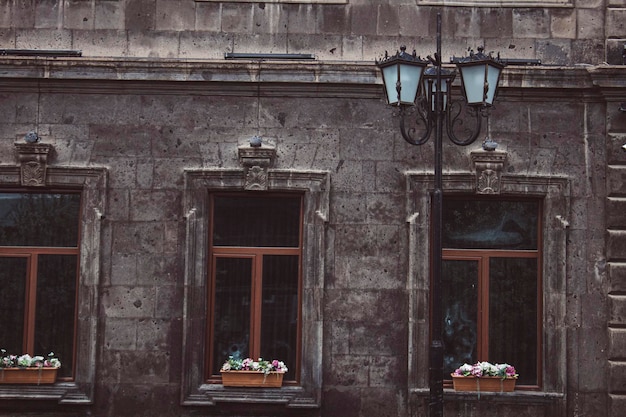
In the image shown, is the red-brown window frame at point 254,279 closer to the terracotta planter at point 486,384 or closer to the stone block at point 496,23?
the terracotta planter at point 486,384

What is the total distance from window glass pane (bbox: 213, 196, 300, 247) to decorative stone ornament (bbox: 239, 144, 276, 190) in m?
0.35

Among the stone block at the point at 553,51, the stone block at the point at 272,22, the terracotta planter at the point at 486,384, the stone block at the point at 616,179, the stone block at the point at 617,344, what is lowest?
the terracotta planter at the point at 486,384

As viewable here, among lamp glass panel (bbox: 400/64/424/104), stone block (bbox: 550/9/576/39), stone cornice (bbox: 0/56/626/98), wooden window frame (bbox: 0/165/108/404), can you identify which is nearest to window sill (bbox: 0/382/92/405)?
wooden window frame (bbox: 0/165/108/404)

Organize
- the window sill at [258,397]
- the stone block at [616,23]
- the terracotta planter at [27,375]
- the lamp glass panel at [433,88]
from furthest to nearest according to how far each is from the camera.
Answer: the stone block at [616,23] → the terracotta planter at [27,375] → the window sill at [258,397] → the lamp glass panel at [433,88]

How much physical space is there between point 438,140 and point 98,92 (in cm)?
505

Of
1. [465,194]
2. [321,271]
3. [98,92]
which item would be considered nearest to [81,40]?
[98,92]

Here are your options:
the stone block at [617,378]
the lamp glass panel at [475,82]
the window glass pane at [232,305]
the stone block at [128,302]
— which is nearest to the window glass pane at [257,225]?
the window glass pane at [232,305]

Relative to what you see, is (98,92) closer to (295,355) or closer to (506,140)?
(295,355)

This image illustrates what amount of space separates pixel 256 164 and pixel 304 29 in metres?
1.89

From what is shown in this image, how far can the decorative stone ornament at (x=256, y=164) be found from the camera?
38.2 feet

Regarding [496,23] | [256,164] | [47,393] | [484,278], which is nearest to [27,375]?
[47,393]

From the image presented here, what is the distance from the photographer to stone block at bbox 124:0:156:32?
11.9 meters

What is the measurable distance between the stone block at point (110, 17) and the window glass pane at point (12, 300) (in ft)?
10.6

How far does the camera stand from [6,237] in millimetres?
11883
